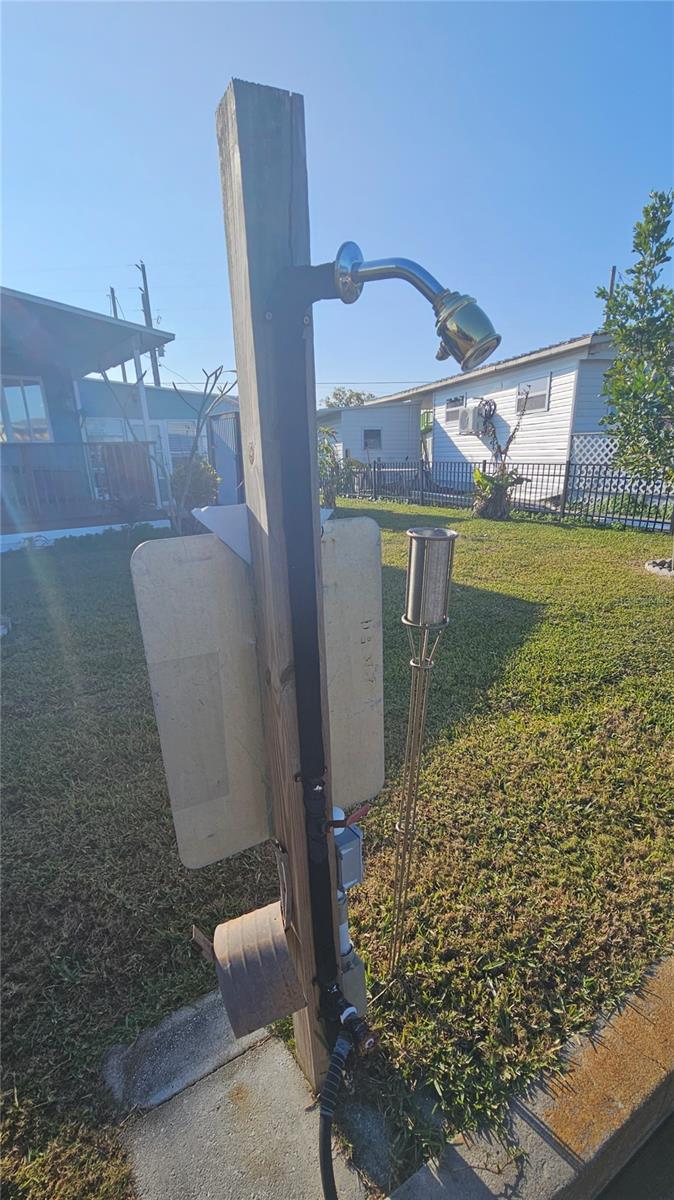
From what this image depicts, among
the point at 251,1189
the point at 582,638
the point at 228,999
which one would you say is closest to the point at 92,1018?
the point at 251,1189

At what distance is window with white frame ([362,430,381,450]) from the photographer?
19438mm

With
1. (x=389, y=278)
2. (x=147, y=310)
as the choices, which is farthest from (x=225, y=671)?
(x=147, y=310)

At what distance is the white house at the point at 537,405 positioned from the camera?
10.8 metres

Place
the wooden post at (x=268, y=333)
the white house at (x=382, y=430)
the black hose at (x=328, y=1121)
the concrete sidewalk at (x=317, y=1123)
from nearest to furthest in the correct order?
the wooden post at (x=268, y=333) → the black hose at (x=328, y=1121) → the concrete sidewalk at (x=317, y=1123) → the white house at (x=382, y=430)

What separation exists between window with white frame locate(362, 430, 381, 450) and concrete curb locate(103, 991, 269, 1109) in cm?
1940

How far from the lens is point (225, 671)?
1004mm

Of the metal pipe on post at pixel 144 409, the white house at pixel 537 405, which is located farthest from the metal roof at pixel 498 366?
the metal pipe on post at pixel 144 409

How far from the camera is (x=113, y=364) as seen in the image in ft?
36.5

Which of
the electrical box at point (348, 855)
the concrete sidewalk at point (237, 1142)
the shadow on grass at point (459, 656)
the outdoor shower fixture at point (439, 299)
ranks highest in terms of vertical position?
the outdoor shower fixture at point (439, 299)

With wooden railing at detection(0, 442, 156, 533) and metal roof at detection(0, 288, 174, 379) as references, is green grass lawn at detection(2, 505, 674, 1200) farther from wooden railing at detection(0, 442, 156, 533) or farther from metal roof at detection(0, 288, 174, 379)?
metal roof at detection(0, 288, 174, 379)

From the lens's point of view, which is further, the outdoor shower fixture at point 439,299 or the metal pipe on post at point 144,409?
the metal pipe on post at point 144,409

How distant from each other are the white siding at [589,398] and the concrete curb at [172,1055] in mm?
11901

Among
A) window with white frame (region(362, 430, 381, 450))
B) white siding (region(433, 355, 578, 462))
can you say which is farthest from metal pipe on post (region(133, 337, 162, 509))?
window with white frame (region(362, 430, 381, 450))

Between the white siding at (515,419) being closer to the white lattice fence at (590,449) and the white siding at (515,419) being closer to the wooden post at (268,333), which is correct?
the white lattice fence at (590,449)
